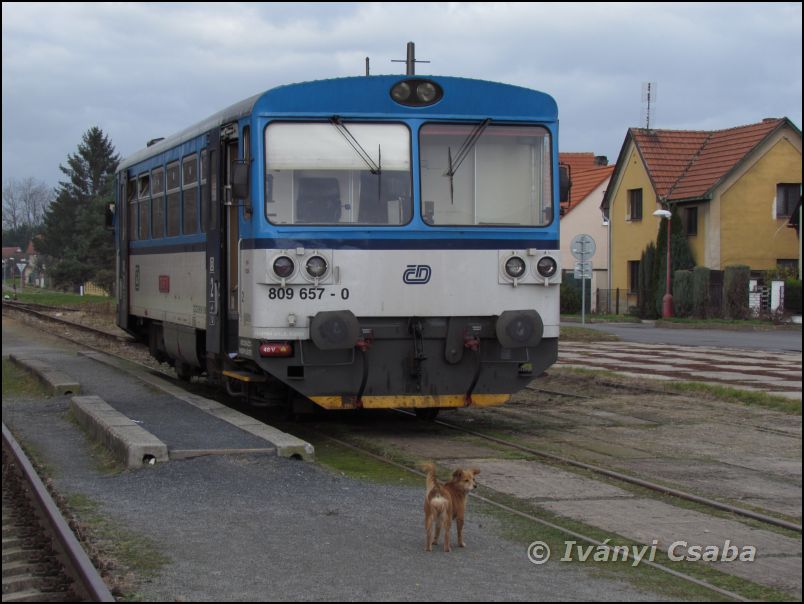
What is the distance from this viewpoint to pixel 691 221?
4756 centimetres

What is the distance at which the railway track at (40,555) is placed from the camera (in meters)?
6.47

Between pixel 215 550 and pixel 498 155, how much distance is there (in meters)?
5.90

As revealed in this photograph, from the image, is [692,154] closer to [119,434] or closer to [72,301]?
[72,301]

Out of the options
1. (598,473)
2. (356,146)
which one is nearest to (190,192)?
(356,146)

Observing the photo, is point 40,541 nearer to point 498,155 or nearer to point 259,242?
point 259,242

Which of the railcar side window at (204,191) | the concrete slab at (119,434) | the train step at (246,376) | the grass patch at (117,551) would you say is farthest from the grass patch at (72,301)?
the grass patch at (117,551)

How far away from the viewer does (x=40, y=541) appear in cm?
777

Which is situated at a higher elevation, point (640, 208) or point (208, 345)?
point (640, 208)

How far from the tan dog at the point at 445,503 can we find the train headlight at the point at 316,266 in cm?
438

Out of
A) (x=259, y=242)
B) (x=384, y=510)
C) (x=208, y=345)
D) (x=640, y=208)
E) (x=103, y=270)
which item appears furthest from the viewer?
(x=103, y=270)

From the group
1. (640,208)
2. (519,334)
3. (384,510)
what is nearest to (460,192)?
(519,334)

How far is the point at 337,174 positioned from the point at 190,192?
3.40m

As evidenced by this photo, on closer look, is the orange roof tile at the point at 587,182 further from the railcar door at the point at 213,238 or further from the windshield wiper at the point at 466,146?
the windshield wiper at the point at 466,146

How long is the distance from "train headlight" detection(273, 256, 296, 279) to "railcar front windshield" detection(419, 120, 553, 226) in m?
1.36
